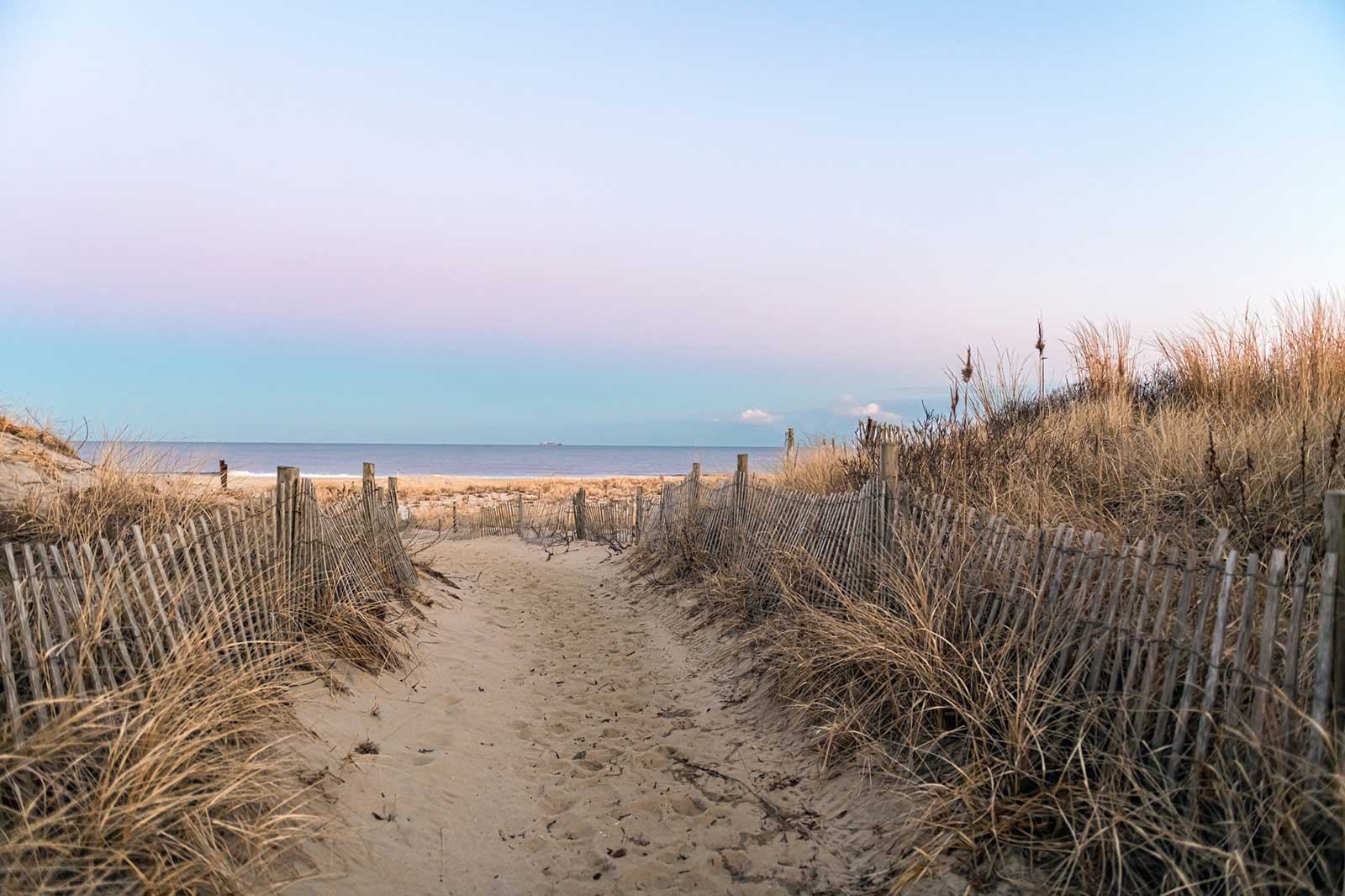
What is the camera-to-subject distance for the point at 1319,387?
7539 millimetres

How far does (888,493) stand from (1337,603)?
133 inches

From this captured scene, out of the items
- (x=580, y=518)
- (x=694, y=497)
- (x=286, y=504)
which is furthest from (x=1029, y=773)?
(x=580, y=518)

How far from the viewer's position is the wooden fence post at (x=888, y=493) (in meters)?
5.82

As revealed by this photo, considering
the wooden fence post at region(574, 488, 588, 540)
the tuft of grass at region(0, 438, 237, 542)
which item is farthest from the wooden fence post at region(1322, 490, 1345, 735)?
the wooden fence post at region(574, 488, 588, 540)

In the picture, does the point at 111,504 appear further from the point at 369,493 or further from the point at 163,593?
the point at 163,593

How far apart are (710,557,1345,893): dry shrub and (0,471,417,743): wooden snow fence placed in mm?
3423

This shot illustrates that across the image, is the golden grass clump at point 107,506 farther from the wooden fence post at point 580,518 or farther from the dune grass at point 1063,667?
the wooden fence post at point 580,518

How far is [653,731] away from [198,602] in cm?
301

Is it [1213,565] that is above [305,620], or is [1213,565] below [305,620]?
above

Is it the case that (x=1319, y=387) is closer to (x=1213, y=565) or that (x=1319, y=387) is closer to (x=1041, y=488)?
(x=1041, y=488)

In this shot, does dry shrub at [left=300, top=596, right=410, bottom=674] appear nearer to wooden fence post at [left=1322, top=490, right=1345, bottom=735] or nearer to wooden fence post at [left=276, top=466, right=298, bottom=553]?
wooden fence post at [left=276, top=466, right=298, bottom=553]

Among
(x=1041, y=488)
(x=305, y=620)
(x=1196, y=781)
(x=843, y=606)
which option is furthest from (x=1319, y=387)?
(x=305, y=620)

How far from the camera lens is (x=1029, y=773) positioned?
3.22 m

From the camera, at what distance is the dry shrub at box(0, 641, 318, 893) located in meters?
2.55
